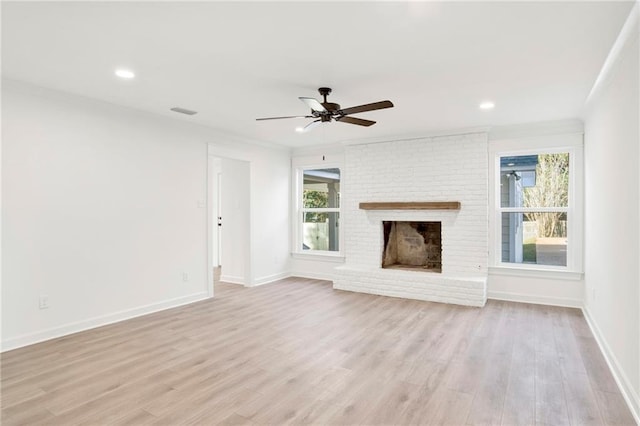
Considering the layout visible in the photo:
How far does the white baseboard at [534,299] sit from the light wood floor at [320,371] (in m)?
0.33

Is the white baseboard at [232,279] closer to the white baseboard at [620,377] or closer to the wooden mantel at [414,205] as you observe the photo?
the wooden mantel at [414,205]

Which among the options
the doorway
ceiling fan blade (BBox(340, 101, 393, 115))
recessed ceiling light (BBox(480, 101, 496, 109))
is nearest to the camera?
ceiling fan blade (BBox(340, 101, 393, 115))

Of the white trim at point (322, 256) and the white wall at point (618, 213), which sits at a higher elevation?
the white wall at point (618, 213)

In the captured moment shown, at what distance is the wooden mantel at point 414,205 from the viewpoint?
529 centimetres

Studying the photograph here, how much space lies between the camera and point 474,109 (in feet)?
14.0

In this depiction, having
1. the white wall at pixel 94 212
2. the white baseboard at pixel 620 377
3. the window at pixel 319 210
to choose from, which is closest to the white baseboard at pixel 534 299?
the white baseboard at pixel 620 377

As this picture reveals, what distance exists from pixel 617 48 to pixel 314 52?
2187 millimetres

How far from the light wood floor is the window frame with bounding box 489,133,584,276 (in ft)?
2.36

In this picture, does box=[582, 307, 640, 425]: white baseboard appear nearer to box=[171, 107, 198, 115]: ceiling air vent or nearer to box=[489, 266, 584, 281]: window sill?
box=[489, 266, 584, 281]: window sill

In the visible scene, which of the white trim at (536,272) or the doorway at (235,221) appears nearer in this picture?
the white trim at (536,272)

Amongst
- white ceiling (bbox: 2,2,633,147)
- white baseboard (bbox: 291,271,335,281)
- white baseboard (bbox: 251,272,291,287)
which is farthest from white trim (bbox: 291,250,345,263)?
white ceiling (bbox: 2,2,633,147)

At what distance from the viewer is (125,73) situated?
10.5 ft

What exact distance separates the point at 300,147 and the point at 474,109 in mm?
3388

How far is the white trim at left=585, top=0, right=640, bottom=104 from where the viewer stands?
2.22m
